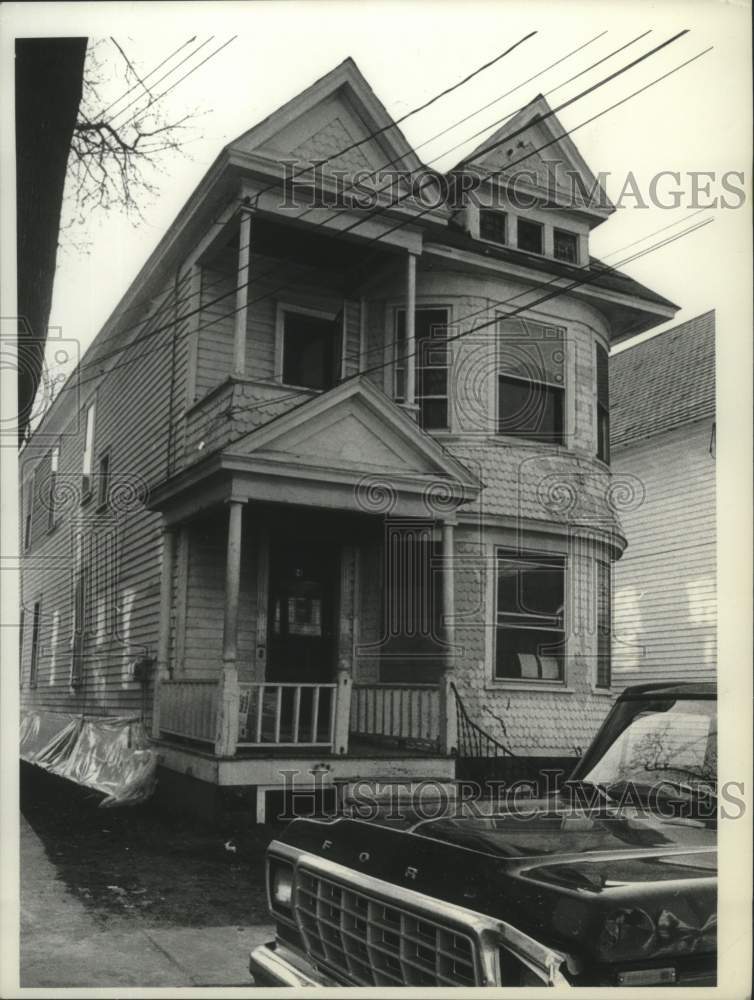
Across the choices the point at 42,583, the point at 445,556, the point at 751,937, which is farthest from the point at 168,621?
the point at 751,937

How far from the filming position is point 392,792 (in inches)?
347

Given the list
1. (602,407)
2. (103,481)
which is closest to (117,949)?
(103,481)

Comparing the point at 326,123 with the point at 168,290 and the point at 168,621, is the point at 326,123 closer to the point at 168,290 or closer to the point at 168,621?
the point at 168,290

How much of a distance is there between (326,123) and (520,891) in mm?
8926

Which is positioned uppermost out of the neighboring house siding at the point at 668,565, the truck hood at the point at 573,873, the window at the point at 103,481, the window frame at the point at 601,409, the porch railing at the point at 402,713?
the window frame at the point at 601,409

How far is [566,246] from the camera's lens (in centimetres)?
1209

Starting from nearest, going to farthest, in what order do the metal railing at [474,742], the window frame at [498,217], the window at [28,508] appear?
the window at [28,508] → the metal railing at [474,742] → the window frame at [498,217]

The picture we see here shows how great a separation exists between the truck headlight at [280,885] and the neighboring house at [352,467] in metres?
5.19

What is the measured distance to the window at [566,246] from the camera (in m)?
12.0

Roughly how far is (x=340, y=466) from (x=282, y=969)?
6.36 meters

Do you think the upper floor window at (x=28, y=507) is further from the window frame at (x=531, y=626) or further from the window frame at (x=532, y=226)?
the window frame at (x=532, y=226)

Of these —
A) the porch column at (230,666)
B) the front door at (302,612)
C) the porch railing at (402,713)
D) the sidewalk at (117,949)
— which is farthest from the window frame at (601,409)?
the sidewalk at (117,949)

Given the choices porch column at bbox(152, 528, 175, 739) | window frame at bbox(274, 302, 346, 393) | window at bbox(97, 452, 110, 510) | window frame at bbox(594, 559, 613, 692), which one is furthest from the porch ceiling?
window at bbox(97, 452, 110, 510)

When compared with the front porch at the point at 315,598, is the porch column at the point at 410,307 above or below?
above
